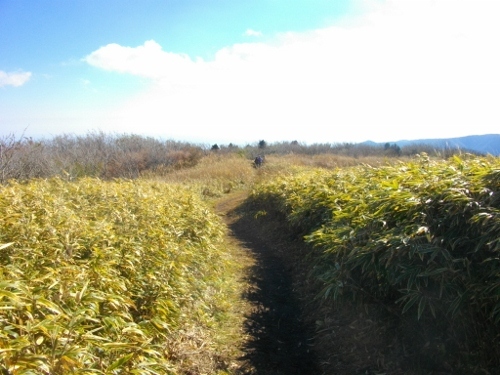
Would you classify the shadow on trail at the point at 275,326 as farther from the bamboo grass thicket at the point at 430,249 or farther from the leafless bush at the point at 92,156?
the leafless bush at the point at 92,156

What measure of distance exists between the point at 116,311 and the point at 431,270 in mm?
2350

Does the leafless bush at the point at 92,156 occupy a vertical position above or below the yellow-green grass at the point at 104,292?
above

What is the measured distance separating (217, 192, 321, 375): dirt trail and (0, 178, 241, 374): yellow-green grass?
0.37 meters

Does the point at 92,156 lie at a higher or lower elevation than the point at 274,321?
higher

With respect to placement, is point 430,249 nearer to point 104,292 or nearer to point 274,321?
→ point 274,321

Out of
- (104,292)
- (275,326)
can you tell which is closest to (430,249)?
(275,326)

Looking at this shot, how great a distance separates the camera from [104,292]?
2.57 m

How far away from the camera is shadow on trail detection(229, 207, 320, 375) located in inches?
132

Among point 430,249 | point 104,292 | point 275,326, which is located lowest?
point 275,326

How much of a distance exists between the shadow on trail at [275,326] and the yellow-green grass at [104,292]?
0.38 metres

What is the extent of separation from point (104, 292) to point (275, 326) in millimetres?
2234

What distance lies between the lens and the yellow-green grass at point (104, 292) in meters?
1.79

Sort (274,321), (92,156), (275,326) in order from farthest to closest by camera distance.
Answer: (92,156) → (274,321) → (275,326)

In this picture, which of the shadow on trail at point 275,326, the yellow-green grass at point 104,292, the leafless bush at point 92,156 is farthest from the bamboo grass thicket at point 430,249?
the leafless bush at point 92,156
